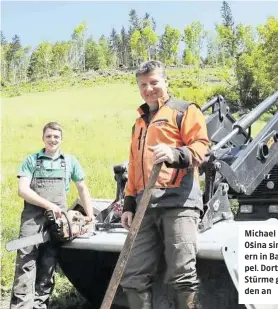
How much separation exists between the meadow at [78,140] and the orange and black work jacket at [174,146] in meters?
2.83

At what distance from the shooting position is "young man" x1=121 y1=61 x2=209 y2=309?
3.72 metres

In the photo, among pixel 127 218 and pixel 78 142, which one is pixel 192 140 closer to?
pixel 127 218

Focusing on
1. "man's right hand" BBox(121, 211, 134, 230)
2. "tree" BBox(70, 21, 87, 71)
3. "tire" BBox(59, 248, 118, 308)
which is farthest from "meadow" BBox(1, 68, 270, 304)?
"tree" BBox(70, 21, 87, 71)

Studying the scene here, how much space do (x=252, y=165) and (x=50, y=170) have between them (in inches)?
58.2

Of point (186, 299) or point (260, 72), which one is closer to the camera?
point (186, 299)

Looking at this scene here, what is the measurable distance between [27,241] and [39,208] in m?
0.29

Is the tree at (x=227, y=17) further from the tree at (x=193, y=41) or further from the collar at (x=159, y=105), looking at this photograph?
the collar at (x=159, y=105)

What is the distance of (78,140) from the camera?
17.6 metres

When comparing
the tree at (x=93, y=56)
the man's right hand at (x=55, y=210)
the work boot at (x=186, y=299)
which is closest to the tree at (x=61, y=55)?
the tree at (x=93, y=56)

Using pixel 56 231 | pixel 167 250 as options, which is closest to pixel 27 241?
pixel 56 231

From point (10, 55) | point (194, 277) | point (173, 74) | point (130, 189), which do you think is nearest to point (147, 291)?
point (194, 277)

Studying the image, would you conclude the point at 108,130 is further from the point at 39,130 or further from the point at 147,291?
the point at 147,291

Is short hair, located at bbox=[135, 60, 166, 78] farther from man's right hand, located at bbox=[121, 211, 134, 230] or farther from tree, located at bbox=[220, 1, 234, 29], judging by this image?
tree, located at bbox=[220, 1, 234, 29]

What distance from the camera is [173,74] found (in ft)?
131
